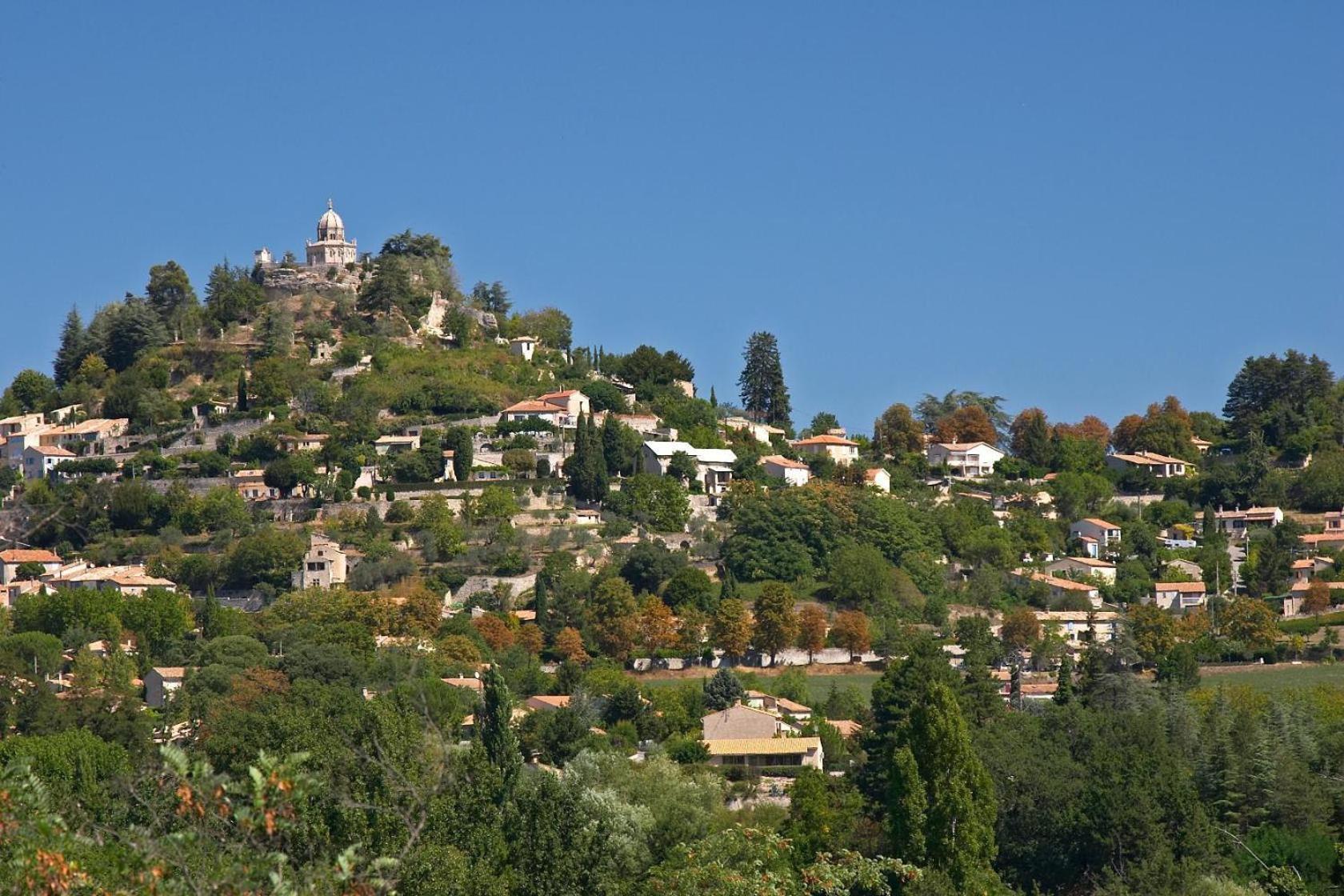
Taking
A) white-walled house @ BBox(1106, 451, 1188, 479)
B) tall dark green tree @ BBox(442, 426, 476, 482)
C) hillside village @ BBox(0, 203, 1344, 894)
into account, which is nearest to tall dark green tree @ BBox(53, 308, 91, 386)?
hillside village @ BBox(0, 203, 1344, 894)

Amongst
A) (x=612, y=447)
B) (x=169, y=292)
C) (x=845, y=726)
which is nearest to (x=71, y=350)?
(x=169, y=292)

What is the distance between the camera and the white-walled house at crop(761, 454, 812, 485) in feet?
245

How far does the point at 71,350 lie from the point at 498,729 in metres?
48.9

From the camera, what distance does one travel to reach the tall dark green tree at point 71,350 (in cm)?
8419

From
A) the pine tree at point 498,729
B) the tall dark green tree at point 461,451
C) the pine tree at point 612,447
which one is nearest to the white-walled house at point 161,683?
the pine tree at point 498,729

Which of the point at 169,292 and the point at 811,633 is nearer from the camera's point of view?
the point at 811,633

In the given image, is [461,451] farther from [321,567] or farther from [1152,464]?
[1152,464]

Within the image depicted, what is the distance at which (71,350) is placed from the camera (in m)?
84.6

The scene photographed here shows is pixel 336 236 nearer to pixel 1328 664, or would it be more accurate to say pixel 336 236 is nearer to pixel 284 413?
pixel 284 413

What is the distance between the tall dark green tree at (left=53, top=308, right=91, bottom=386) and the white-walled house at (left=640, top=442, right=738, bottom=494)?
2336cm

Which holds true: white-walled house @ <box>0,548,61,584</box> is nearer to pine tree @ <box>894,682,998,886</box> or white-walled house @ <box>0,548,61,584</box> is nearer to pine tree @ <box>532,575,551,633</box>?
pine tree @ <box>532,575,551,633</box>

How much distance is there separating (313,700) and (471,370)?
34.0 metres

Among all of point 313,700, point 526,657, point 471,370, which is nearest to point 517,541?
point 526,657

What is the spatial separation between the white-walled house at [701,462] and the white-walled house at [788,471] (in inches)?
52.3
